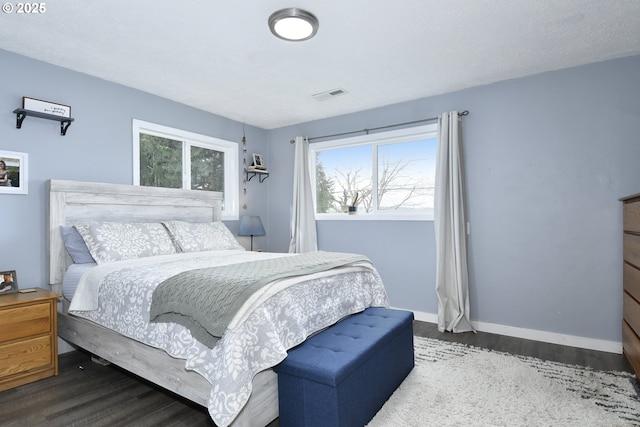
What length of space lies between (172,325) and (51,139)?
211cm

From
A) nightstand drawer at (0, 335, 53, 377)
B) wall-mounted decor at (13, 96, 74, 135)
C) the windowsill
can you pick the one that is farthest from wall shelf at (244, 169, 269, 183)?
nightstand drawer at (0, 335, 53, 377)

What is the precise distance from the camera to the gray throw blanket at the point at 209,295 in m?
1.63

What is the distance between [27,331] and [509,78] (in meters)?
4.29

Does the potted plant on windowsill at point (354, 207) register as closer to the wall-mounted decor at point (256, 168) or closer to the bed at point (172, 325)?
the wall-mounted decor at point (256, 168)

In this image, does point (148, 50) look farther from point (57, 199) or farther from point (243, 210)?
point (243, 210)

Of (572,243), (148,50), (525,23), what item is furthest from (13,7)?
(572,243)

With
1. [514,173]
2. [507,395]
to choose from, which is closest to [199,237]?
[507,395]

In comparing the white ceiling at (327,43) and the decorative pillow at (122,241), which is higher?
the white ceiling at (327,43)

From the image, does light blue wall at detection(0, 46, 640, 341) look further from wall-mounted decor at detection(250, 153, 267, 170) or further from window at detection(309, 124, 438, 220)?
wall-mounted decor at detection(250, 153, 267, 170)

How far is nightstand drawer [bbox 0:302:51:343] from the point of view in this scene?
2.23m

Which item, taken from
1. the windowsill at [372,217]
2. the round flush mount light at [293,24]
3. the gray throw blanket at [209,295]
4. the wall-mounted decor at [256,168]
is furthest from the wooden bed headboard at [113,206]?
the round flush mount light at [293,24]

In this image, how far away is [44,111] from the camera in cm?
272

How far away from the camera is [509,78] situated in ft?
10.7

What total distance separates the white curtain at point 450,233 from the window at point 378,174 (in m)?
0.26
